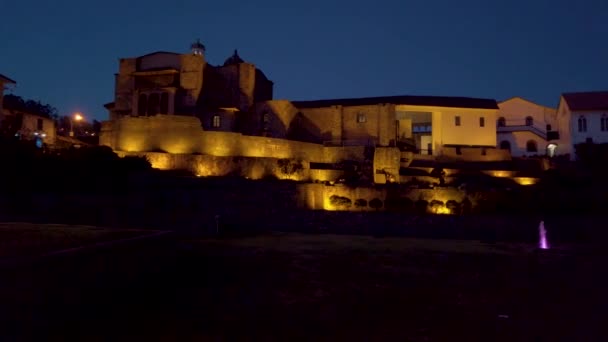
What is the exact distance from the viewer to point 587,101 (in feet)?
122

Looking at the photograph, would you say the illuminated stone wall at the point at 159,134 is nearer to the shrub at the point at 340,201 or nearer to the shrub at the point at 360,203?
the shrub at the point at 340,201

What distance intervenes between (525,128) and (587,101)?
220 inches

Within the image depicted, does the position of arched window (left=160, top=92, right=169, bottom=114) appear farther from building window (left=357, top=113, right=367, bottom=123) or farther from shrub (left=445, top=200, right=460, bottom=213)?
shrub (left=445, top=200, right=460, bottom=213)

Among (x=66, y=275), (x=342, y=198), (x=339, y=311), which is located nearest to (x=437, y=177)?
(x=342, y=198)

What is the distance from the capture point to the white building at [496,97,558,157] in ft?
129

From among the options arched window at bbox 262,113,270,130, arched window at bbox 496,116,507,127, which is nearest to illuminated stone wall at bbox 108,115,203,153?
arched window at bbox 262,113,270,130

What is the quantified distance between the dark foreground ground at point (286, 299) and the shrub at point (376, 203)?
13918 millimetres

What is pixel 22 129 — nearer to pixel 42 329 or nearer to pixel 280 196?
pixel 280 196

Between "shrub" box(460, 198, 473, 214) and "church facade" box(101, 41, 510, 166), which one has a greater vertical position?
"church facade" box(101, 41, 510, 166)

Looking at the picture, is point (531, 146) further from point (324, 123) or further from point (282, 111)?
point (282, 111)

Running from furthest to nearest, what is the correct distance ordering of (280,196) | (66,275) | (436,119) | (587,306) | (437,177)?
(436,119) → (437,177) → (280,196) → (587,306) → (66,275)

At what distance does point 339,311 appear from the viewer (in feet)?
18.9

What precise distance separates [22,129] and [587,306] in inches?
1519

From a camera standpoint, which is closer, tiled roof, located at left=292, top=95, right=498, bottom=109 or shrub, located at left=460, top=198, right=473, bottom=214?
shrub, located at left=460, top=198, right=473, bottom=214
